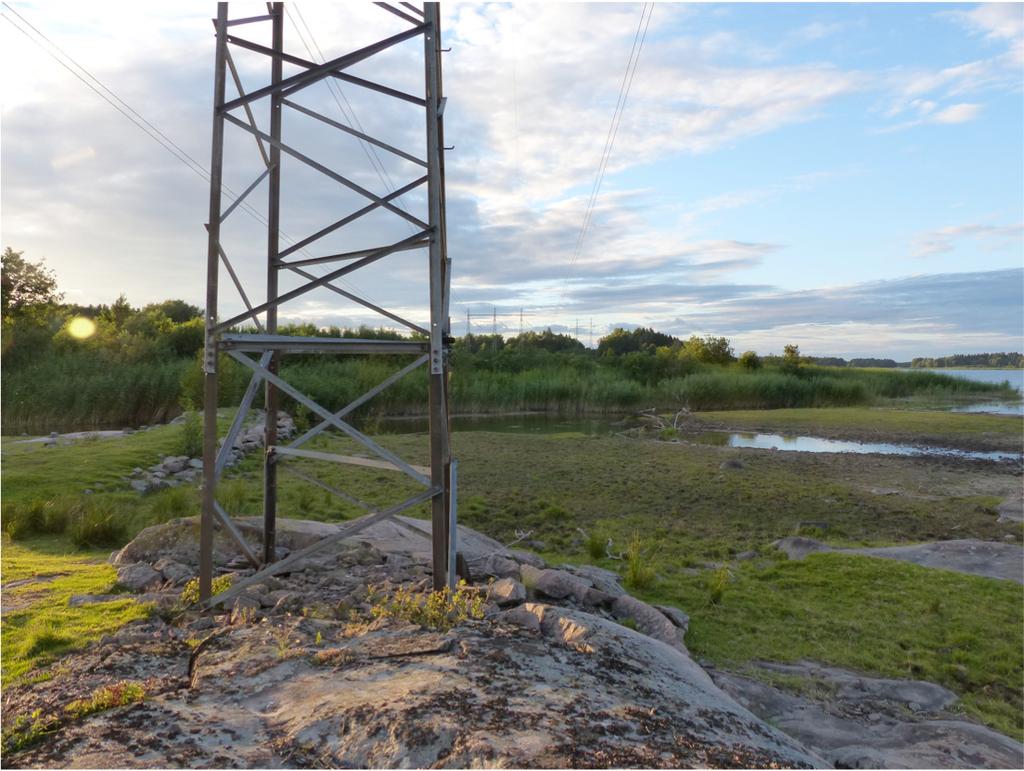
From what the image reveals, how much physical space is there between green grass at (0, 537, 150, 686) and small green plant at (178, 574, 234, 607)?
0.31 m

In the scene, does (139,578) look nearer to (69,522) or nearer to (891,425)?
(69,522)

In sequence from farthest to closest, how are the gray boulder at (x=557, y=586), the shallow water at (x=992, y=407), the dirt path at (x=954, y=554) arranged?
the shallow water at (x=992, y=407)
the dirt path at (x=954, y=554)
the gray boulder at (x=557, y=586)

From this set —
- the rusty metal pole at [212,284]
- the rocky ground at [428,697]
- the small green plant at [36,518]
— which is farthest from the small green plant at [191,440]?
the rusty metal pole at [212,284]

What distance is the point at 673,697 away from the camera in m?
3.81

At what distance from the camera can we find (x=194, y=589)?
17.9ft

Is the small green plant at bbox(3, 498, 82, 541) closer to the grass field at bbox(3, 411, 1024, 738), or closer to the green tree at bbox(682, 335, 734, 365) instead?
the grass field at bbox(3, 411, 1024, 738)

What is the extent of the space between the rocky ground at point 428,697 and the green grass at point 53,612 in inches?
7.8

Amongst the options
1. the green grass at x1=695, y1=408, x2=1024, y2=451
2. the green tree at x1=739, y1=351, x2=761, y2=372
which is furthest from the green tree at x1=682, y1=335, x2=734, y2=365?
the green grass at x1=695, y1=408, x2=1024, y2=451

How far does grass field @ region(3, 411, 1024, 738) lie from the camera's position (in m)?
6.06

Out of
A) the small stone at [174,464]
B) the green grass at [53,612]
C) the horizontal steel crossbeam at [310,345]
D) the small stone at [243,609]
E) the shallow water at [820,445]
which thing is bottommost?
the shallow water at [820,445]

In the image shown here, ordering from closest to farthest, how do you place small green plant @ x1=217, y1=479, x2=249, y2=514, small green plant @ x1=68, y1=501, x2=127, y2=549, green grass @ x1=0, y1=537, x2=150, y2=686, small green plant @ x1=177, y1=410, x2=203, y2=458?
1. green grass @ x1=0, y1=537, x2=150, y2=686
2. small green plant @ x1=68, y1=501, x2=127, y2=549
3. small green plant @ x1=217, y1=479, x2=249, y2=514
4. small green plant @ x1=177, y1=410, x2=203, y2=458

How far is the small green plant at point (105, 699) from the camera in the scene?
11.1ft

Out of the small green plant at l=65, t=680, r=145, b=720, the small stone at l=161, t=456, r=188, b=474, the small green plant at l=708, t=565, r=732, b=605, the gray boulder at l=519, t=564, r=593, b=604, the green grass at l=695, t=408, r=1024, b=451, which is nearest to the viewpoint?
the small green plant at l=65, t=680, r=145, b=720

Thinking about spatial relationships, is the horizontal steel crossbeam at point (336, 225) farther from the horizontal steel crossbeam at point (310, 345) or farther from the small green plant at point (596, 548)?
the small green plant at point (596, 548)
